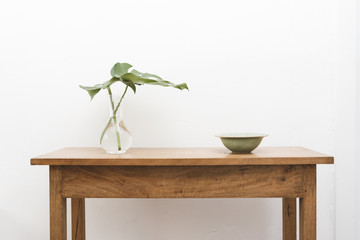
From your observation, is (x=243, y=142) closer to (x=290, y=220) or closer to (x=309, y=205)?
(x=309, y=205)

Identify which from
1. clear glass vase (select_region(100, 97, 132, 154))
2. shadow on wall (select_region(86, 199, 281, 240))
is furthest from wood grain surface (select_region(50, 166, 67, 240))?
shadow on wall (select_region(86, 199, 281, 240))

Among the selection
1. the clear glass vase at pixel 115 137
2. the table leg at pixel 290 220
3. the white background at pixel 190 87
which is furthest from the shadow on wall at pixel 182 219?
the clear glass vase at pixel 115 137

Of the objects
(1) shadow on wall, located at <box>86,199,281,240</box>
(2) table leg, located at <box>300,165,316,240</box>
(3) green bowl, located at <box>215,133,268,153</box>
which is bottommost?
(1) shadow on wall, located at <box>86,199,281,240</box>

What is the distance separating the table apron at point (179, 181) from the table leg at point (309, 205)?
29 millimetres

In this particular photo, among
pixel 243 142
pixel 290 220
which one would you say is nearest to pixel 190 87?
pixel 243 142

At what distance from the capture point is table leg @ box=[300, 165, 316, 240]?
1179 millimetres

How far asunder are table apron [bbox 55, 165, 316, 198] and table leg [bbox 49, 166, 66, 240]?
0.01 meters

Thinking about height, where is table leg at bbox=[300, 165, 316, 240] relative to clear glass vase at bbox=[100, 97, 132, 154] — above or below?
below

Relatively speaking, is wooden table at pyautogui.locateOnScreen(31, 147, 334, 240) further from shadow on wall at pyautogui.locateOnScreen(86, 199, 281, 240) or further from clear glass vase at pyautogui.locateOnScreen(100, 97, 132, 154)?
shadow on wall at pyautogui.locateOnScreen(86, 199, 281, 240)

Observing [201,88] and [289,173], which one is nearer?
[289,173]
